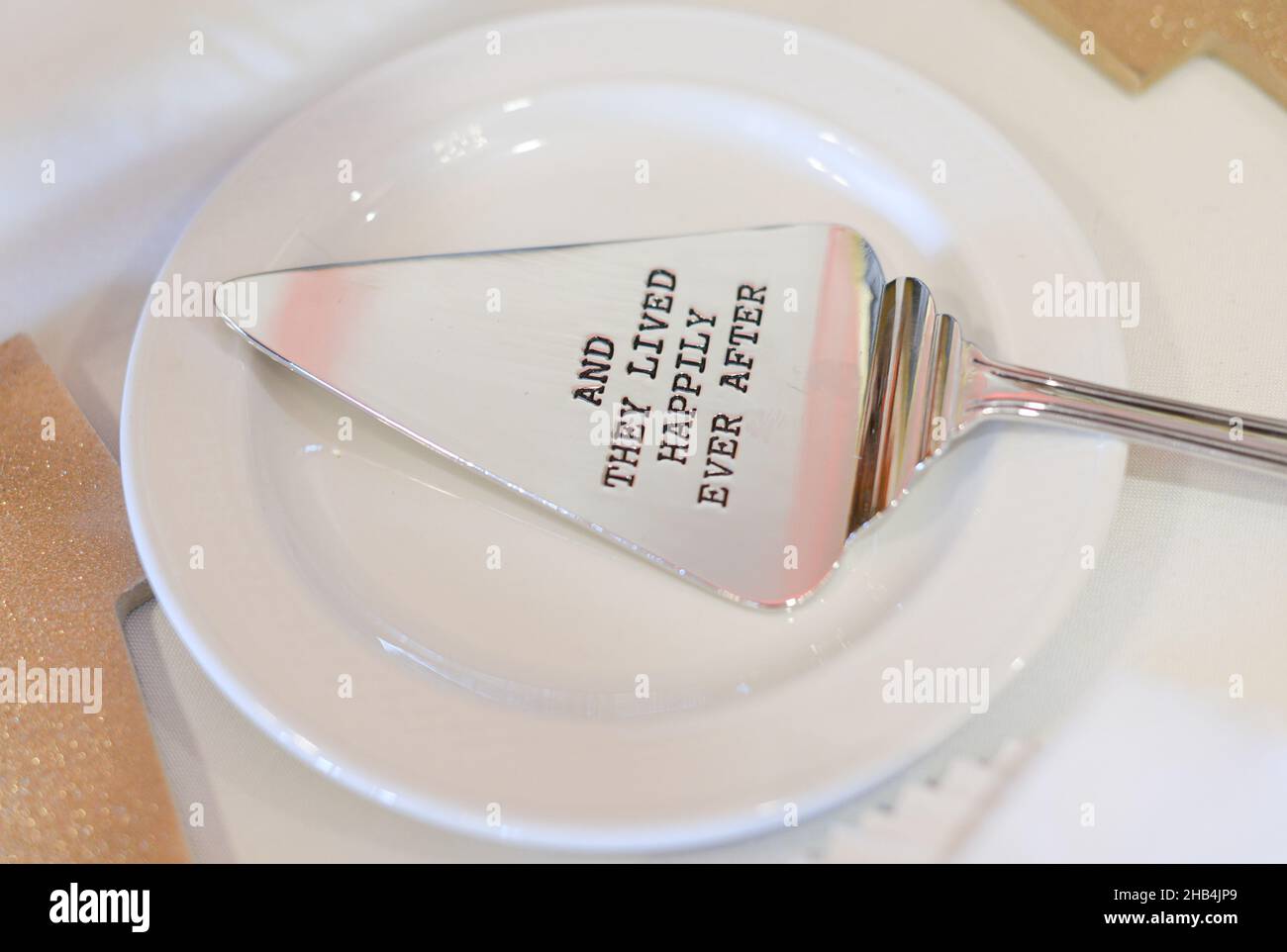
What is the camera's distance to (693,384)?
373mm

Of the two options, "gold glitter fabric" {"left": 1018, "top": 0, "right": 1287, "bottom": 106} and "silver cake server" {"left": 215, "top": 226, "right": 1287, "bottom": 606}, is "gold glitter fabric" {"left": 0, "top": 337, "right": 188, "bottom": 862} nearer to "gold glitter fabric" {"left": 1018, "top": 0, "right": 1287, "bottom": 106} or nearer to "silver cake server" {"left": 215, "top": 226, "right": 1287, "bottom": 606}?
"silver cake server" {"left": 215, "top": 226, "right": 1287, "bottom": 606}

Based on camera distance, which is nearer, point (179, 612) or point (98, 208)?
point (179, 612)

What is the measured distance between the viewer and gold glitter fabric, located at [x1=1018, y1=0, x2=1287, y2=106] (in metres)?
0.44

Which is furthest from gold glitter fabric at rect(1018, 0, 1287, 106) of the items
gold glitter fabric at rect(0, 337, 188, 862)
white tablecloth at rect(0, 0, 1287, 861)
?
gold glitter fabric at rect(0, 337, 188, 862)

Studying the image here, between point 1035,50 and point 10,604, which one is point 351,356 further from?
point 1035,50

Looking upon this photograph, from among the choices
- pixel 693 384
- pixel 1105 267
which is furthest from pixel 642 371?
pixel 1105 267

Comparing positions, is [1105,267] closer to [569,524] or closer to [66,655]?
[569,524]

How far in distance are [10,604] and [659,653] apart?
0.22 metres

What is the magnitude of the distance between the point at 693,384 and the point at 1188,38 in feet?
0.89

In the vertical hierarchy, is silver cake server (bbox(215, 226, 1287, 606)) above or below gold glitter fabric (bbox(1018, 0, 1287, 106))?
below

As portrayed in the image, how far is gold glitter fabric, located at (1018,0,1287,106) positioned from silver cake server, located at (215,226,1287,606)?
0.16 meters

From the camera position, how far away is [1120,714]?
0.34 meters

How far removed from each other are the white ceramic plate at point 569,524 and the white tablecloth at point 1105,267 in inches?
1.6

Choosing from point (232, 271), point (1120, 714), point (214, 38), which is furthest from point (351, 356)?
point (1120, 714)
